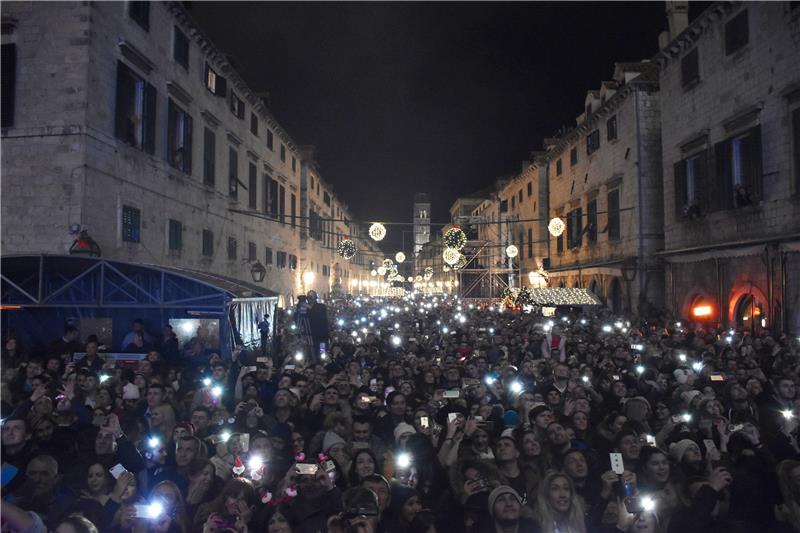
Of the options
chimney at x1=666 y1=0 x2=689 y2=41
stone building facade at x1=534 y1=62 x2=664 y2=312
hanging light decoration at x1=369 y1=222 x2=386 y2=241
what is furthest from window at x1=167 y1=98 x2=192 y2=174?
chimney at x1=666 y1=0 x2=689 y2=41

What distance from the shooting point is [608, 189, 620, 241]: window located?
91.8ft

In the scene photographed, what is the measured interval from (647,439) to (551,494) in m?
2.51

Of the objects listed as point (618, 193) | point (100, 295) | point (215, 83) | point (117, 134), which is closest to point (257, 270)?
point (215, 83)

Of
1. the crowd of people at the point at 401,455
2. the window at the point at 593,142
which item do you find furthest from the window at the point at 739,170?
the window at the point at 593,142

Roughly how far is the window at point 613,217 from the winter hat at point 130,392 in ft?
81.8

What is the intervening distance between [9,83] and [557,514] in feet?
56.5

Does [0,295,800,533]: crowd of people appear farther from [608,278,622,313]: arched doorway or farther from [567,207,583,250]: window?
[567,207,583,250]: window

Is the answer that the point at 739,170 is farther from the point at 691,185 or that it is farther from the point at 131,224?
the point at 131,224

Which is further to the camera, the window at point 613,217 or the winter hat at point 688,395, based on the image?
the window at point 613,217

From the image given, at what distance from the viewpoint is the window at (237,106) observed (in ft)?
86.4

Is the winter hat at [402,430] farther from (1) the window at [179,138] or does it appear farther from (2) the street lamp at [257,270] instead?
(2) the street lamp at [257,270]

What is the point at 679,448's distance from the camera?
19.0 feet

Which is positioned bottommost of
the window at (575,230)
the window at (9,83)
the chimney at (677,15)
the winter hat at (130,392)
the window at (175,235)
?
the winter hat at (130,392)

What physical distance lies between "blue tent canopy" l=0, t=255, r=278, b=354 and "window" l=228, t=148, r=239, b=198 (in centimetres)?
1093
